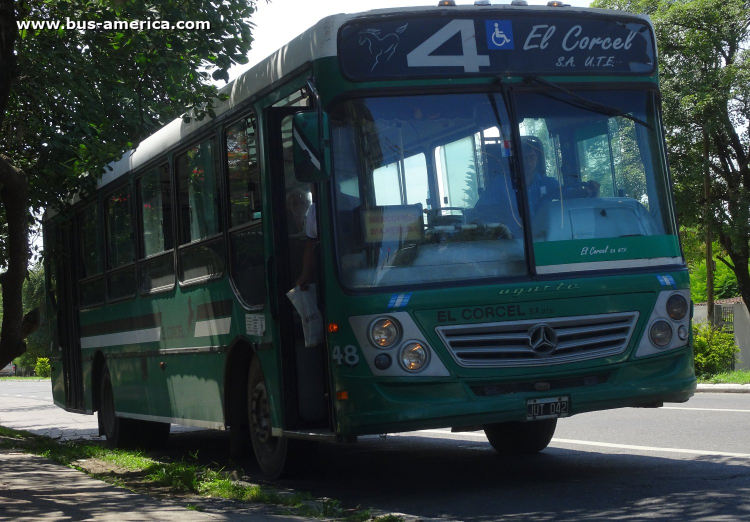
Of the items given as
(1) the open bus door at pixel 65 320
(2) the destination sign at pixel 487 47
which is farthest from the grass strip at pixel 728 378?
(2) the destination sign at pixel 487 47

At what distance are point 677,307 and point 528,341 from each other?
48.0 inches

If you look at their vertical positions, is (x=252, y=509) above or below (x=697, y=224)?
below

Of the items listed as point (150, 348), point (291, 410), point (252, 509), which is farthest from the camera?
point (150, 348)

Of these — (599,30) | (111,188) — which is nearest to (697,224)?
(111,188)

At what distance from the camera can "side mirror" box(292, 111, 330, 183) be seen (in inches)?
305

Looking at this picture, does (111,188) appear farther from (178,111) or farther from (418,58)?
(418,58)

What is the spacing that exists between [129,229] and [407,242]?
628 cm

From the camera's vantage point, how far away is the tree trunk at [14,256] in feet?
40.8

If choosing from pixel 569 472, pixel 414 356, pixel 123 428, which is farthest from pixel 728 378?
pixel 414 356

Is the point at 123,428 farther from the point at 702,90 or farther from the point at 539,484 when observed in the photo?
the point at 702,90

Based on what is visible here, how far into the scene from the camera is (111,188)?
14273 millimetres

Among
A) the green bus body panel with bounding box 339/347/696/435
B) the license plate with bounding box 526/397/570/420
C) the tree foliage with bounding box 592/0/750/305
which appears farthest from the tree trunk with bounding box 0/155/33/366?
the tree foliage with bounding box 592/0/750/305

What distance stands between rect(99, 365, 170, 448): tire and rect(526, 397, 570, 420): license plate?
7842 mm

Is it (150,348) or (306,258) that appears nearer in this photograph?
(306,258)
